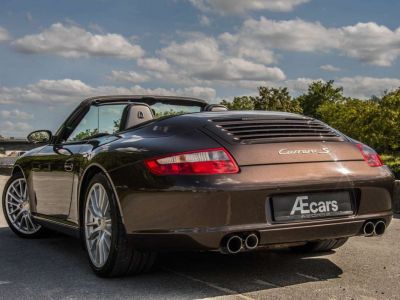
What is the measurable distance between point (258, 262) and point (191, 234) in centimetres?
129

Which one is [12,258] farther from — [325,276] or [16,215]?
[325,276]

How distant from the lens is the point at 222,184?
143 inches

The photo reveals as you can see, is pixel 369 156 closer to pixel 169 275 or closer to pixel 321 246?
pixel 321 246

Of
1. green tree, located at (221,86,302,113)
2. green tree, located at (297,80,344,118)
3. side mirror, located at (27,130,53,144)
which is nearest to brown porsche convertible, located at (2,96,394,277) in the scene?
side mirror, located at (27,130,53,144)

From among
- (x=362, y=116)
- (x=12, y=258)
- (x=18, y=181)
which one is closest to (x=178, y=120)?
(x=12, y=258)

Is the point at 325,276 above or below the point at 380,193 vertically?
below

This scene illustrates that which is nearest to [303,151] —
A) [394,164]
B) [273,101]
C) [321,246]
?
[321,246]

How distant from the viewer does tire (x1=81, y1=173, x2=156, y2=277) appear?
4062 millimetres

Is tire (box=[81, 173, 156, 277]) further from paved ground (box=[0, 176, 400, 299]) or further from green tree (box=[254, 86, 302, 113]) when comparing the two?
green tree (box=[254, 86, 302, 113])

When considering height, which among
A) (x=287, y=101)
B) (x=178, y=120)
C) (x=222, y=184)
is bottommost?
(x=222, y=184)

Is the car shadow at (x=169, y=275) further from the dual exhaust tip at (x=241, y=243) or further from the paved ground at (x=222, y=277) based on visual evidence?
the dual exhaust tip at (x=241, y=243)

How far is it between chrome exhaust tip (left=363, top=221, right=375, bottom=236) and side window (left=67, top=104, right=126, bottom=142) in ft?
6.98

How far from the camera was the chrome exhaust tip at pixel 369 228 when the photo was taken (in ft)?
13.5

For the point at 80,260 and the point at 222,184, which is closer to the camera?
the point at 222,184
